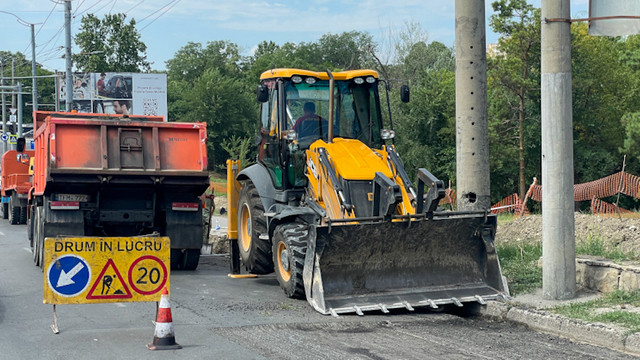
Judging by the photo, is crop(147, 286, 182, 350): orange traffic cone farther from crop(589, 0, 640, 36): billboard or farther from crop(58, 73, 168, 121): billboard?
crop(58, 73, 168, 121): billboard

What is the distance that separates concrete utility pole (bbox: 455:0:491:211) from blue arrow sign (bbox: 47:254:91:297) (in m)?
5.63

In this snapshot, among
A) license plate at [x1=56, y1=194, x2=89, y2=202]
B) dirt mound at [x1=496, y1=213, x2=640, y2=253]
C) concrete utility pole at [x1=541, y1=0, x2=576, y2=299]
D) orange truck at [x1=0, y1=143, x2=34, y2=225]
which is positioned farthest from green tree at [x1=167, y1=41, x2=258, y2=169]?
concrete utility pole at [x1=541, y1=0, x2=576, y2=299]

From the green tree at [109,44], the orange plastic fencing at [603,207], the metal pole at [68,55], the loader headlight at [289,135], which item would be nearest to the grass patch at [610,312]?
the loader headlight at [289,135]

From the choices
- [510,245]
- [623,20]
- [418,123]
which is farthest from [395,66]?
[623,20]

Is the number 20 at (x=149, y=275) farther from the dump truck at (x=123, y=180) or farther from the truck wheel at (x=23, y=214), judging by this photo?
the truck wheel at (x=23, y=214)

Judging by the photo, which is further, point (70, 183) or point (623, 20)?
point (70, 183)

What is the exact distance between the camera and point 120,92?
51125 millimetres

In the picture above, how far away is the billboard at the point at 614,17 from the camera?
32.3 feet

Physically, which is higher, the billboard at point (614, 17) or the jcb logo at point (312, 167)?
the billboard at point (614, 17)

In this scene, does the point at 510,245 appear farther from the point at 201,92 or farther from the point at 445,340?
the point at 201,92

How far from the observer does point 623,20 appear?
9.88 m

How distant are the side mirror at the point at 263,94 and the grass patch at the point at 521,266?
448 centimetres

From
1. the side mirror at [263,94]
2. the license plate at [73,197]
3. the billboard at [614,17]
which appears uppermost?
the billboard at [614,17]

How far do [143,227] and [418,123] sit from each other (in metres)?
30.8
